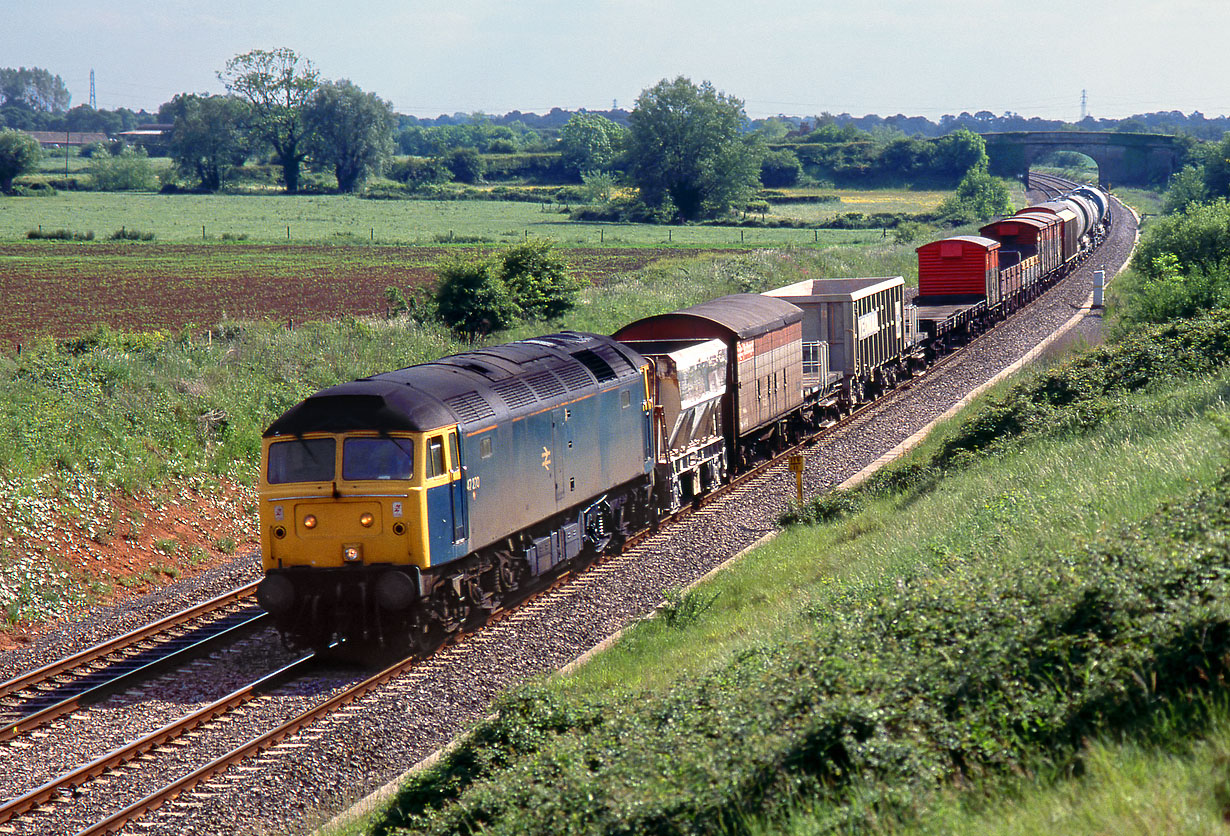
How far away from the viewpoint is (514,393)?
1594 cm

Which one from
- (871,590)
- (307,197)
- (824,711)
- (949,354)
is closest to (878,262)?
(949,354)

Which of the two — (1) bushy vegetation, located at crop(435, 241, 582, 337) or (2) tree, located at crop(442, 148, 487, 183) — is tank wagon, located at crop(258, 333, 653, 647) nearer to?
(1) bushy vegetation, located at crop(435, 241, 582, 337)

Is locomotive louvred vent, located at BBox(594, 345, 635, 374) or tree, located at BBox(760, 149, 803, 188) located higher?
tree, located at BBox(760, 149, 803, 188)

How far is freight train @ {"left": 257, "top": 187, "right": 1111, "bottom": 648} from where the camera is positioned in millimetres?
13938

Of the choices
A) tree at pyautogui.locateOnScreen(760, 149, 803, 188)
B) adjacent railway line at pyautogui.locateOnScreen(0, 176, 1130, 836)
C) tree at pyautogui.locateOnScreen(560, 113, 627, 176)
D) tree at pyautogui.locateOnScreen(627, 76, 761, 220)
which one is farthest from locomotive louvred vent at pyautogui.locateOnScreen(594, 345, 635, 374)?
tree at pyautogui.locateOnScreen(560, 113, 627, 176)

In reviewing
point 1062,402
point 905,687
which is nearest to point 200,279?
point 1062,402

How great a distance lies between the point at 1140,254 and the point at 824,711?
4259 centimetres

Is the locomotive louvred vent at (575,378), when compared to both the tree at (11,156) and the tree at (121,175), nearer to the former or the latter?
the tree at (11,156)

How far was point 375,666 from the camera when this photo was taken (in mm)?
14484

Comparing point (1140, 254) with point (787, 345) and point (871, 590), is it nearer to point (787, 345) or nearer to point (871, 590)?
point (787, 345)

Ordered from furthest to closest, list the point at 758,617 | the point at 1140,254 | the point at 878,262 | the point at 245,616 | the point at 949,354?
the point at 878,262, the point at 1140,254, the point at 949,354, the point at 245,616, the point at 758,617

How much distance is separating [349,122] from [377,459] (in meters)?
Answer: 132

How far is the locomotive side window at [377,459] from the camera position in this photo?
13.8m

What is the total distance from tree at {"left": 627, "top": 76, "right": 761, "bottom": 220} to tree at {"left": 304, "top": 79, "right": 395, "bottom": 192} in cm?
4573
